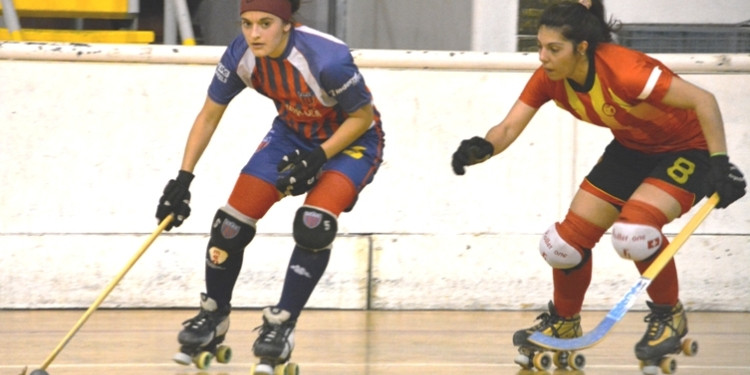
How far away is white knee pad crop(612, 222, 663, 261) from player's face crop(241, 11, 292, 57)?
1353mm

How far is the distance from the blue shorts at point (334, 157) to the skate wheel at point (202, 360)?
654 millimetres

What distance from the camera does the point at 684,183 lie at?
437cm

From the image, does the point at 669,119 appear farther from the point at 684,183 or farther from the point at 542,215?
the point at 542,215

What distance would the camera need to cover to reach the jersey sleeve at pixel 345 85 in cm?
416

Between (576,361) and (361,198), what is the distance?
182 centimetres

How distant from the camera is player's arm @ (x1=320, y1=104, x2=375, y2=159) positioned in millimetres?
4242

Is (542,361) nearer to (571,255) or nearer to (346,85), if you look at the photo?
(571,255)

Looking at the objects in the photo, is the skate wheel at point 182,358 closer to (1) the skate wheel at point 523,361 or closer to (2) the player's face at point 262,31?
(2) the player's face at point 262,31

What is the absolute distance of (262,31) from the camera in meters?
4.13

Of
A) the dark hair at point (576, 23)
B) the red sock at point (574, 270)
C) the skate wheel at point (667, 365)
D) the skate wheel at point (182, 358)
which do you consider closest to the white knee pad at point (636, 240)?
the red sock at point (574, 270)

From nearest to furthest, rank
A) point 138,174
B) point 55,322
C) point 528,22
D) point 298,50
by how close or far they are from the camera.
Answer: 1. point 298,50
2. point 55,322
3. point 138,174
4. point 528,22

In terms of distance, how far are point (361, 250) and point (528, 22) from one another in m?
1.64

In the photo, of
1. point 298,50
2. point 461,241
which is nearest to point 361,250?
point 461,241

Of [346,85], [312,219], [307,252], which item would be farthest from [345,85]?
[307,252]
